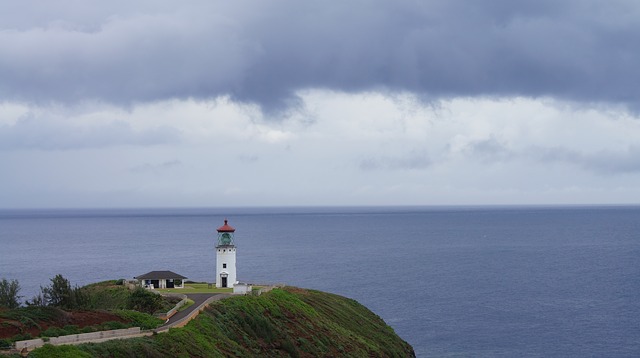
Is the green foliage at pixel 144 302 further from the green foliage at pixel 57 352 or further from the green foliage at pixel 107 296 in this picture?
the green foliage at pixel 57 352

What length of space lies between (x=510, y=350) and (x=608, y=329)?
17.4 m

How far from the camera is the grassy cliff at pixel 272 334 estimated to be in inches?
1777

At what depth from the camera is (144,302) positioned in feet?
→ 197

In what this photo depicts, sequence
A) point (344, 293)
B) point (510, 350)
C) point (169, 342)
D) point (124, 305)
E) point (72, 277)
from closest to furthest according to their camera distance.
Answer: point (169, 342) < point (124, 305) < point (510, 350) < point (344, 293) < point (72, 277)

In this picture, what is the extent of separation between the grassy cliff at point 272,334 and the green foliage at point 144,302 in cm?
393

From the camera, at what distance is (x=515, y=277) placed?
15350 centimetres

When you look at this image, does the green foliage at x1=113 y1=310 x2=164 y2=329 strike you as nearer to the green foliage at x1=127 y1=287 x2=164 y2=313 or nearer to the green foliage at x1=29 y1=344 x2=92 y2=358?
the green foliage at x1=127 y1=287 x2=164 y2=313

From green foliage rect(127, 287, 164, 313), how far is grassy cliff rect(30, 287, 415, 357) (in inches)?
155

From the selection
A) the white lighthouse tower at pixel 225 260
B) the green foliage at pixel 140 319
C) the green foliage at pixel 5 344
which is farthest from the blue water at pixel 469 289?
the green foliage at pixel 5 344

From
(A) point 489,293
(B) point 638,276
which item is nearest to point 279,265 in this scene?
(A) point 489,293

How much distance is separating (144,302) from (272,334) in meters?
10.1

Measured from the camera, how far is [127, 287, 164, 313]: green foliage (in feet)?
195

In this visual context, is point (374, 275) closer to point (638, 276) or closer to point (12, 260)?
point (638, 276)

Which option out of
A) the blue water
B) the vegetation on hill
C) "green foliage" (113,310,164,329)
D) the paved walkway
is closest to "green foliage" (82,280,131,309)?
the vegetation on hill
